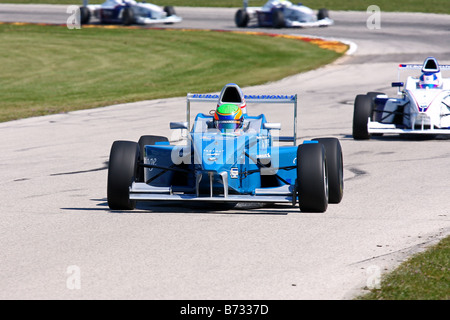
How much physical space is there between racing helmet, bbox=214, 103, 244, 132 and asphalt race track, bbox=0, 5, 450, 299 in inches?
45.3

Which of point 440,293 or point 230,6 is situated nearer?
point 440,293

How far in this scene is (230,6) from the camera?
48.7 m

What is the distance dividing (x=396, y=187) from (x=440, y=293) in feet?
16.1

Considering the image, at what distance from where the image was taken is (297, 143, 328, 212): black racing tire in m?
9.91

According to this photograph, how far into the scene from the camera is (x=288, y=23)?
4006 centimetres

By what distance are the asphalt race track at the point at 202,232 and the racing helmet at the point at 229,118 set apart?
45.3 inches

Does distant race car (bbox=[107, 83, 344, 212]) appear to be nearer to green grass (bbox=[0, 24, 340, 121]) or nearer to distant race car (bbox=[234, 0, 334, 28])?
green grass (bbox=[0, 24, 340, 121])

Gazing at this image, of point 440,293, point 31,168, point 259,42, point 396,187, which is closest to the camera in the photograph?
point 440,293

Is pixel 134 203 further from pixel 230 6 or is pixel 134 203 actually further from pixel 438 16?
pixel 230 6

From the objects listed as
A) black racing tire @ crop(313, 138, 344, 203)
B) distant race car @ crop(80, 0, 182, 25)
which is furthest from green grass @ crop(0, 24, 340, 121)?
black racing tire @ crop(313, 138, 344, 203)

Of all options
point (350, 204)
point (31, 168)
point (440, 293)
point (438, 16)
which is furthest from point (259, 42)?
point (440, 293)

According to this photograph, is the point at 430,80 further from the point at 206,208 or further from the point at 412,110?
the point at 206,208

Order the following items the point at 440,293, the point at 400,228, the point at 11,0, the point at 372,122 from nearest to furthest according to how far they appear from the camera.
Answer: the point at 440,293 < the point at 400,228 < the point at 372,122 < the point at 11,0

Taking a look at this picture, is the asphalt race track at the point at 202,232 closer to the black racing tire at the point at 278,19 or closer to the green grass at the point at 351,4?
the black racing tire at the point at 278,19
